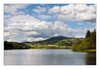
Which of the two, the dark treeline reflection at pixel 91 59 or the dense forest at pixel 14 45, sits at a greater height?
the dense forest at pixel 14 45

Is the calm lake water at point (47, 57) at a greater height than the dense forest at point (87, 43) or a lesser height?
lesser

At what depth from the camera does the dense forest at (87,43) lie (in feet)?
20.4

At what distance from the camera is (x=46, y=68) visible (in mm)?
6172

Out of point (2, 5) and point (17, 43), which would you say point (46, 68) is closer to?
point (17, 43)

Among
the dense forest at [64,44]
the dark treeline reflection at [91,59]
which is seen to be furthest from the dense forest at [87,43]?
the dark treeline reflection at [91,59]

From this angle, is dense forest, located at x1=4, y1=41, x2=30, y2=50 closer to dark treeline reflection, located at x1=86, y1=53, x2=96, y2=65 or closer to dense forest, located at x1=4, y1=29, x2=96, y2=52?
dense forest, located at x1=4, y1=29, x2=96, y2=52

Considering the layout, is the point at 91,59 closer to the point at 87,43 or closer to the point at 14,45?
the point at 87,43

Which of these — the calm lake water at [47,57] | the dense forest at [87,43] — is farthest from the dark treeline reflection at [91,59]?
the dense forest at [87,43]

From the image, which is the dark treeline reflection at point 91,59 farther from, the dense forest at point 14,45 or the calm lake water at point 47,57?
the dense forest at point 14,45

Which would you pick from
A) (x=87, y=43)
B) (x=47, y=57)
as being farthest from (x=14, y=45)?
(x=87, y=43)

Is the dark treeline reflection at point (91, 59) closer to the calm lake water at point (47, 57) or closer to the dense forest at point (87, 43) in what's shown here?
the calm lake water at point (47, 57)

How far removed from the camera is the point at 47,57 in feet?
20.5

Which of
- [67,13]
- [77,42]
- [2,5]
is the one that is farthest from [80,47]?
[2,5]

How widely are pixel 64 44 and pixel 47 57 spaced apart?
38cm
